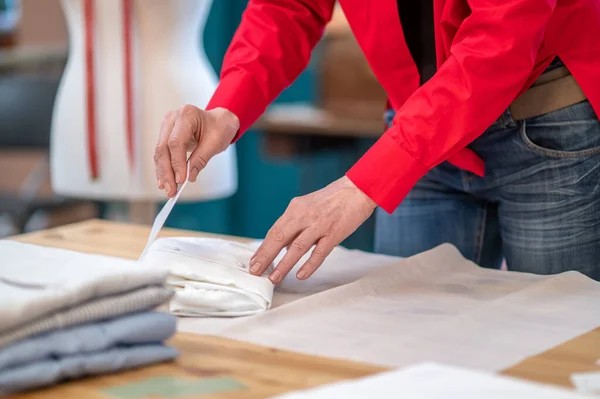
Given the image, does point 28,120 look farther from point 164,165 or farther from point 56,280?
point 56,280

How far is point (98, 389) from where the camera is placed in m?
0.83

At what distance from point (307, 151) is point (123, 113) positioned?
1.45 m

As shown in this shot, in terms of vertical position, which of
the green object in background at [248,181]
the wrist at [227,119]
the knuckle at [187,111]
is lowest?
the green object in background at [248,181]

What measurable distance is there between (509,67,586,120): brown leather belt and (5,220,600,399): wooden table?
45 centimetres

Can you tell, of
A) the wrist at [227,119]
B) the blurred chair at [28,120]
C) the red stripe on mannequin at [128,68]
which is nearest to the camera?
the wrist at [227,119]

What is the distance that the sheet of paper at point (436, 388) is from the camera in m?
0.74

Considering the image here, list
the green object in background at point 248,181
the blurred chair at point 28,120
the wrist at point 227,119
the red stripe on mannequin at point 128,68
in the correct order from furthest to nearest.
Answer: the green object in background at point 248,181 < the blurred chair at point 28,120 < the red stripe on mannequin at point 128,68 < the wrist at point 227,119

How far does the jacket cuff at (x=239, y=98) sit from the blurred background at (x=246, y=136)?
124 cm

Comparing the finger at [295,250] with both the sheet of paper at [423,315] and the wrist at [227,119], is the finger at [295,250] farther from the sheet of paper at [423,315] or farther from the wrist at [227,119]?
the wrist at [227,119]

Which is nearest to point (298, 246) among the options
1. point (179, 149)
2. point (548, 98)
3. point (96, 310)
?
point (179, 149)

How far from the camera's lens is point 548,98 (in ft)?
4.48

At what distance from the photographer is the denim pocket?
1364 millimetres

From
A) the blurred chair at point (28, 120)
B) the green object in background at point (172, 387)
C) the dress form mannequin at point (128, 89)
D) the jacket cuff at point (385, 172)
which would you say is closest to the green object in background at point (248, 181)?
the blurred chair at point (28, 120)

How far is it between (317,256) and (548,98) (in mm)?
456
